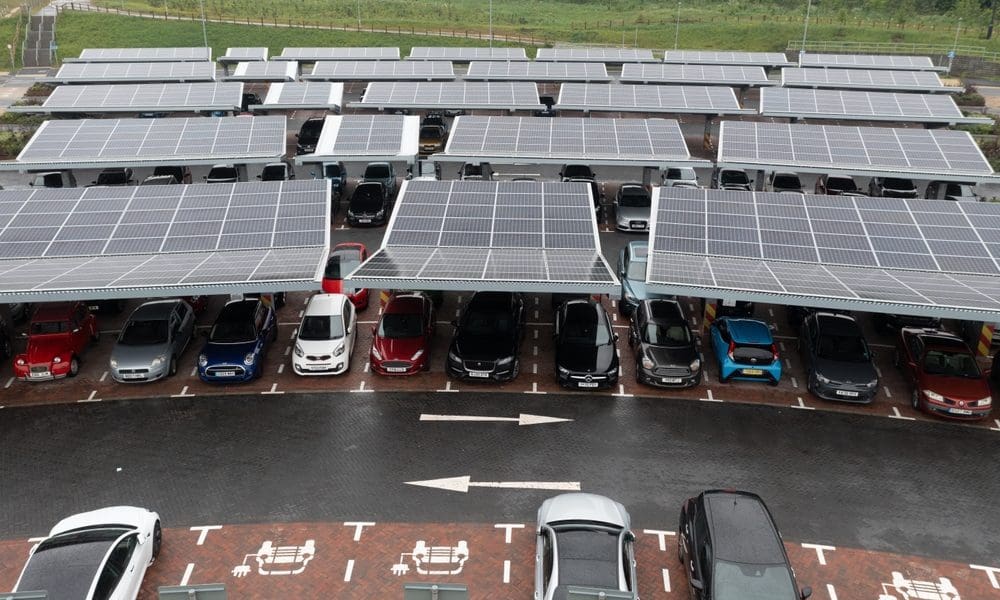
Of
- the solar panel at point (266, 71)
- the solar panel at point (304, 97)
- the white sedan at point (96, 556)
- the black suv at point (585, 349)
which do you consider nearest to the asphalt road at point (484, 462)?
the black suv at point (585, 349)

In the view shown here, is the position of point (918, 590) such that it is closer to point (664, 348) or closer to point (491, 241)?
point (664, 348)

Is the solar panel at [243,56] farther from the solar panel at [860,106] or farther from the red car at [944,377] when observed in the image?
the red car at [944,377]

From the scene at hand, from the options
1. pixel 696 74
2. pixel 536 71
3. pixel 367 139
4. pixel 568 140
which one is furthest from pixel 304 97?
pixel 696 74

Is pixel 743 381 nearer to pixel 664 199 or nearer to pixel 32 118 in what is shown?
pixel 664 199

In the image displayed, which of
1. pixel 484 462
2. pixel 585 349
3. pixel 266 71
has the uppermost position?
pixel 266 71

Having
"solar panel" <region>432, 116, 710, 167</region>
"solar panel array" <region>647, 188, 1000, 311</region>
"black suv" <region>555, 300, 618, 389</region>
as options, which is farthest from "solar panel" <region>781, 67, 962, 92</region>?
"black suv" <region>555, 300, 618, 389</region>
